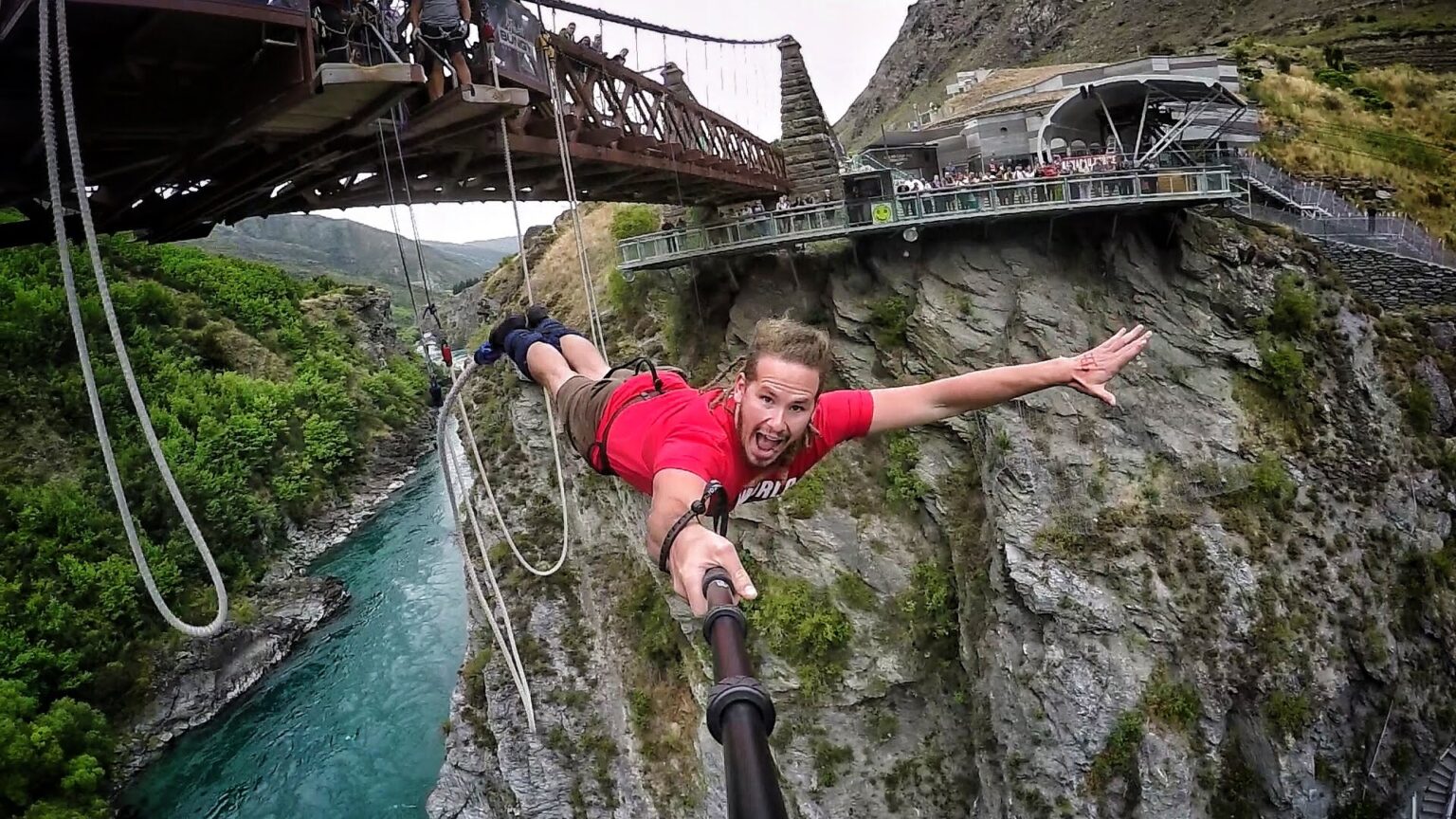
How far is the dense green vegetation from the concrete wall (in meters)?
31.8

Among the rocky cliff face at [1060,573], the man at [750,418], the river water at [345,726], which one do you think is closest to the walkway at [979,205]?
the rocky cliff face at [1060,573]

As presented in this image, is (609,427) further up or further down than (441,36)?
further down

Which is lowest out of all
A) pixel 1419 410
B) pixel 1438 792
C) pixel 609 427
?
pixel 1438 792

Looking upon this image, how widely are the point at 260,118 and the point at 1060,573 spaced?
39.3 ft

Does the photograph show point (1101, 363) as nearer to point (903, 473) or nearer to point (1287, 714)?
point (903, 473)

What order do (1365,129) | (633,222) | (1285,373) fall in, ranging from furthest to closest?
(1365,129) < (633,222) < (1285,373)

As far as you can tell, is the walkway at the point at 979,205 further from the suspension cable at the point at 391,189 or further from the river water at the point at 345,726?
the river water at the point at 345,726

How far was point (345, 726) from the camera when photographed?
62.0 ft

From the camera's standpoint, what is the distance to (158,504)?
24.6 metres

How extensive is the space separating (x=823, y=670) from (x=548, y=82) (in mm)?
9943

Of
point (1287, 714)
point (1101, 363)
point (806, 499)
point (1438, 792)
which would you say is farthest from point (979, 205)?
point (1438, 792)

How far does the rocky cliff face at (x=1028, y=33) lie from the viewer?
4241 centimetres

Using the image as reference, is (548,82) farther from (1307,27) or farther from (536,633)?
(1307,27)

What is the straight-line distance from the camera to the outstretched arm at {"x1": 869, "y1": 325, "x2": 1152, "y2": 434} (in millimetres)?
2867
